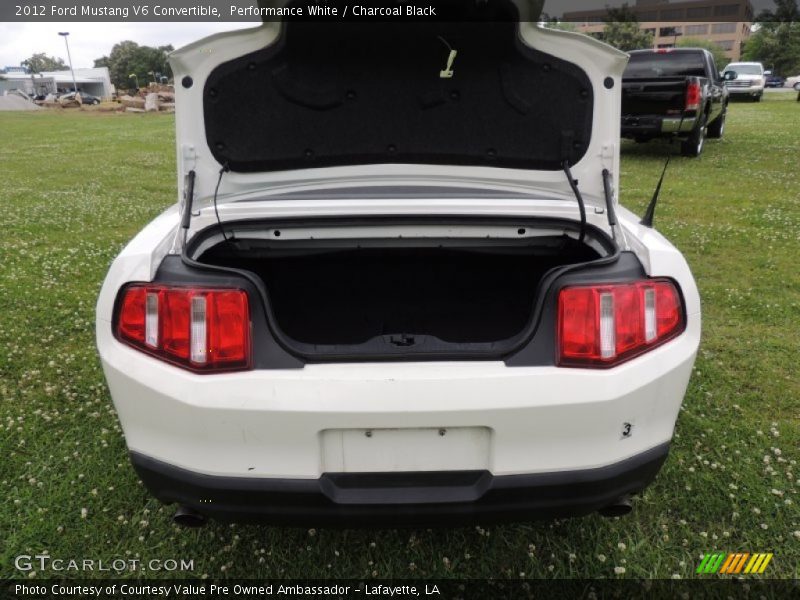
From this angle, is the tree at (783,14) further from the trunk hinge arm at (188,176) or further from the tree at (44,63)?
the tree at (44,63)

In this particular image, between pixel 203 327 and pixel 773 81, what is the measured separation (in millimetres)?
70380

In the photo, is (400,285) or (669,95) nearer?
(400,285)

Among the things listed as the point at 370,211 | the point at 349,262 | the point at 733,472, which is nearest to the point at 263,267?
the point at 349,262

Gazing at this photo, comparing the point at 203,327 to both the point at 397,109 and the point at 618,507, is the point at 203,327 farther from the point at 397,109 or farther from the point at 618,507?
the point at 618,507

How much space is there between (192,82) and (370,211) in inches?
33.0

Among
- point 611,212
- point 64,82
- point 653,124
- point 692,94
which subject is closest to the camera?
point 611,212

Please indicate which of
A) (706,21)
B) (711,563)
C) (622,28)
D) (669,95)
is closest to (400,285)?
(711,563)

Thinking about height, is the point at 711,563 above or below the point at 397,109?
below

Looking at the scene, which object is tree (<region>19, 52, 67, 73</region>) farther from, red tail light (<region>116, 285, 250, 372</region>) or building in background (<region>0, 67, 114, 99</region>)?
red tail light (<region>116, 285, 250, 372</region>)

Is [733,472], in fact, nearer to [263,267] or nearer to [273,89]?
[263,267]

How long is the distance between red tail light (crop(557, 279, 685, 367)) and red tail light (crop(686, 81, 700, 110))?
395 inches

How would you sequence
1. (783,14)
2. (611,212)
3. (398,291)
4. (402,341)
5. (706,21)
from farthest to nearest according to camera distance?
(706,21), (783,14), (398,291), (611,212), (402,341)

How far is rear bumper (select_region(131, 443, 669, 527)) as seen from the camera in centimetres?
177

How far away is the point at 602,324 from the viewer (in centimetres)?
176
